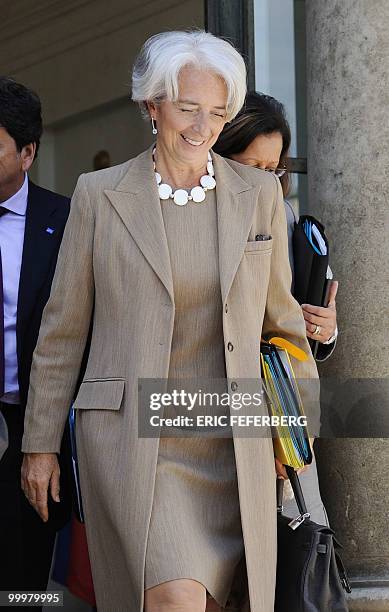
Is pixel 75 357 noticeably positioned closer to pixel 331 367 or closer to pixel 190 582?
pixel 190 582

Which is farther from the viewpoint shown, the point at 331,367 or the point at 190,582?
the point at 331,367

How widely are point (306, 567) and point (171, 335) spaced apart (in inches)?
28.2

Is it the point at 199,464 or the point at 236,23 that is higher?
the point at 236,23

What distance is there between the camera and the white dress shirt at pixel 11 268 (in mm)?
4176

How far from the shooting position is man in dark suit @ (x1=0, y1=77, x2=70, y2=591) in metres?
4.17

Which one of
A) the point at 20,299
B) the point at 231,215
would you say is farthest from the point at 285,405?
the point at 20,299

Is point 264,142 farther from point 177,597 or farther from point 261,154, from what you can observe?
point 177,597

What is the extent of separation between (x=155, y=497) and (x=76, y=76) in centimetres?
644

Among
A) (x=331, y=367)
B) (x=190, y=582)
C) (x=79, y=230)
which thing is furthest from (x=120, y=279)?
(x=331, y=367)

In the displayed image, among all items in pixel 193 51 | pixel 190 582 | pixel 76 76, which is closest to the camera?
pixel 190 582

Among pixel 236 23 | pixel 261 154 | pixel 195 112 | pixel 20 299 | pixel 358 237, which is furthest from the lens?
pixel 236 23

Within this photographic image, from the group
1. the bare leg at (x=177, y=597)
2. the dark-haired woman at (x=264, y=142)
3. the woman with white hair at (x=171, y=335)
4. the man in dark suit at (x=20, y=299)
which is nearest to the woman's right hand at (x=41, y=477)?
the woman with white hair at (x=171, y=335)

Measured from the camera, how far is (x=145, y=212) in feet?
12.3

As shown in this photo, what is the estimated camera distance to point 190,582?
3.50 metres
